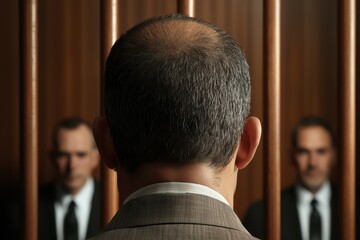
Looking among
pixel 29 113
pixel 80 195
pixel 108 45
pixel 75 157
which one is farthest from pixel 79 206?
pixel 108 45

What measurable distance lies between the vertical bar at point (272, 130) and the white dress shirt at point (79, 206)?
488mm

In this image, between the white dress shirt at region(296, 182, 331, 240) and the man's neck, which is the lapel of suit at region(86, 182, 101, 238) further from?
the man's neck

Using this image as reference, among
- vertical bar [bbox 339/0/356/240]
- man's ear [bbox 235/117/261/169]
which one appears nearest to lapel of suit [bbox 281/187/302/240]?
vertical bar [bbox 339/0/356/240]

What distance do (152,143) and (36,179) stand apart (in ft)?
4.18

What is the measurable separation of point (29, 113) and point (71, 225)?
33 centimetres

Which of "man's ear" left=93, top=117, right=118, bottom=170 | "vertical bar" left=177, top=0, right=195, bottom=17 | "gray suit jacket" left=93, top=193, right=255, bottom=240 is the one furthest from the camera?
"vertical bar" left=177, top=0, right=195, bottom=17

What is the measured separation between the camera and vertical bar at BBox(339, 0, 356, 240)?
6.28ft

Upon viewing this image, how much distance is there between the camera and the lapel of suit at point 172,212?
686 millimetres

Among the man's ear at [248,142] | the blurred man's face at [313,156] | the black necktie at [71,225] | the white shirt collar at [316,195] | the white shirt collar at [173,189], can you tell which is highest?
the man's ear at [248,142]

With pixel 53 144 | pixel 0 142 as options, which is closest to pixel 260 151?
pixel 53 144

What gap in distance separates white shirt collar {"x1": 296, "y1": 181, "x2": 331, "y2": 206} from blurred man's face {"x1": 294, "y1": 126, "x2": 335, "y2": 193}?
0.01 metres

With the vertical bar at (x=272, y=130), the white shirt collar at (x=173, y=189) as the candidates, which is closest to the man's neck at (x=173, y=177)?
the white shirt collar at (x=173, y=189)

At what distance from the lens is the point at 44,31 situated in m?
1.94

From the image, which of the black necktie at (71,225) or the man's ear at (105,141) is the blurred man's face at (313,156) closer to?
the black necktie at (71,225)
